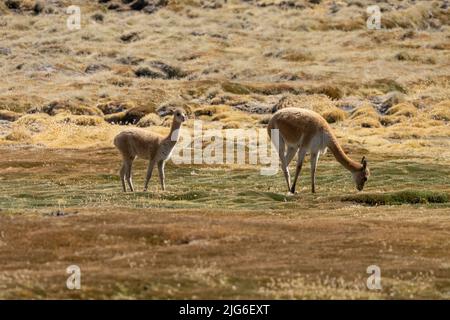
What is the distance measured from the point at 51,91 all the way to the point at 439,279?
85293 millimetres

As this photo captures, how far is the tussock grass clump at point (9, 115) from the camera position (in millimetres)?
86062

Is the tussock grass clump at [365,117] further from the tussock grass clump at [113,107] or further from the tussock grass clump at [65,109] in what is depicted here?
the tussock grass clump at [65,109]

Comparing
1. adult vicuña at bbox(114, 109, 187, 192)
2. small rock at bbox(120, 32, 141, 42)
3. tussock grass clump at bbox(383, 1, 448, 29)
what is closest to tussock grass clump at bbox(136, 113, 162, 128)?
adult vicuña at bbox(114, 109, 187, 192)

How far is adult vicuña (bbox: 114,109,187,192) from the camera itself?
37.6m

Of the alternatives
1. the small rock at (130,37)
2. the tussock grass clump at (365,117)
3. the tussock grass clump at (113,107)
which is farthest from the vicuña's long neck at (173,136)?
the small rock at (130,37)

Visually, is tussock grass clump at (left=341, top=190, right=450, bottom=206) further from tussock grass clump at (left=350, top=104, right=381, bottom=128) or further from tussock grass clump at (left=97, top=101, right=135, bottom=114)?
tussock grass clump at (left=97, top=101, right=135, bottom=114)

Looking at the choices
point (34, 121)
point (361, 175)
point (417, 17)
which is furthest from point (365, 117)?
point (417, 17)

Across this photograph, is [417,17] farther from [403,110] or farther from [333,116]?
[333,116]

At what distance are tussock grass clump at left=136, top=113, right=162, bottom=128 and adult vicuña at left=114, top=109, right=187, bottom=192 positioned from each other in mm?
44464

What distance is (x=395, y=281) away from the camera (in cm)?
1984

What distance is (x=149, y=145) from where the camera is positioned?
37.8 metres

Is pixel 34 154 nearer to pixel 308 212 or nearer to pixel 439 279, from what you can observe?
pixel 308 212

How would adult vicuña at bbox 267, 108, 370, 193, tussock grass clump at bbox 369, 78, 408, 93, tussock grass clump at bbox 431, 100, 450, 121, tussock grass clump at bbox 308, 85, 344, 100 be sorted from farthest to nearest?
1. tussock grass clump at bbox 369, 78, 408, 93
2. tussock grass clump at bbox 308, 85, 344, 100
3. tussock grass clump at bbox 431, 100, 450, 121
4. adult vicuña at bbox 267, 108, 370, 193
